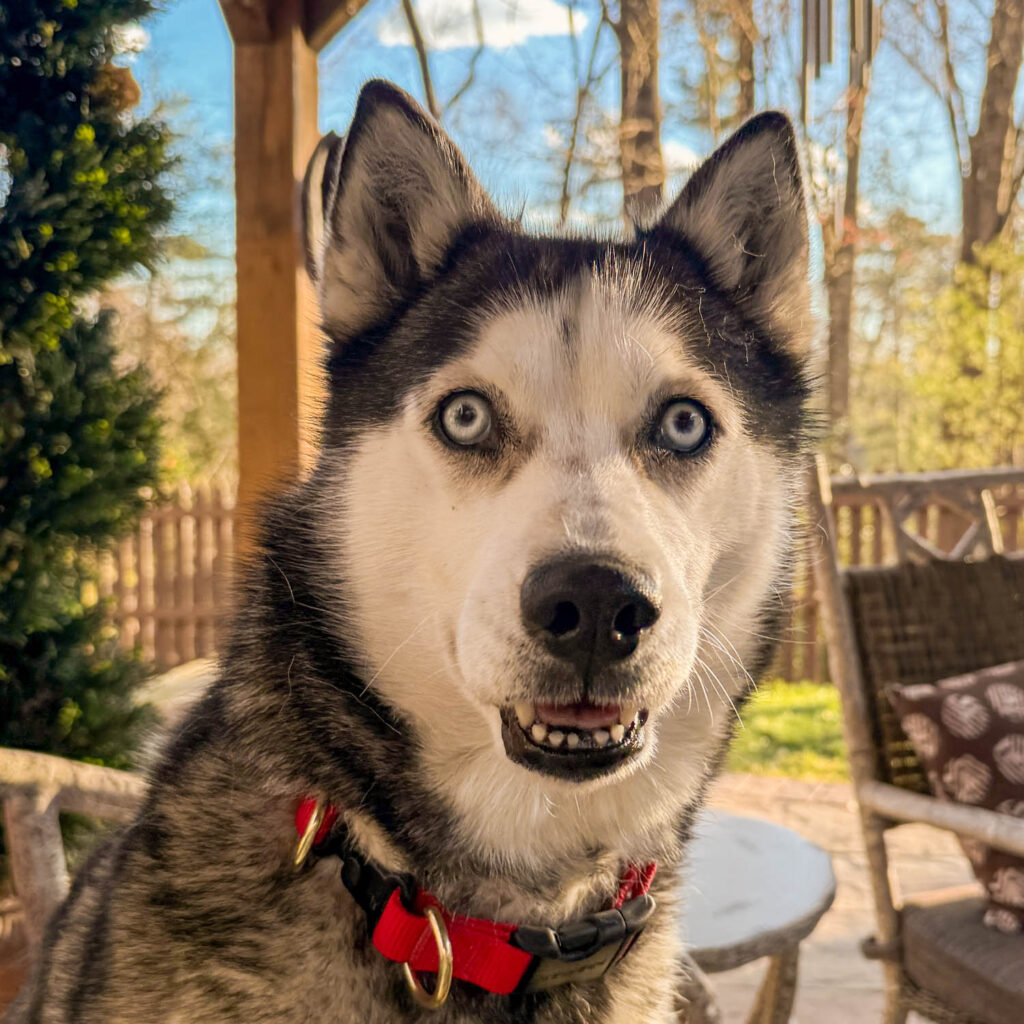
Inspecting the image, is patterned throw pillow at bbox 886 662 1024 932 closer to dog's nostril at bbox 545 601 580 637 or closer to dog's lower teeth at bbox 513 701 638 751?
dog's lower teeth at bbox 513 701 638 751

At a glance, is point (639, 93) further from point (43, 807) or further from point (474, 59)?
point (43, 807)

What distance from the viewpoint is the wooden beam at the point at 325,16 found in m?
3.31

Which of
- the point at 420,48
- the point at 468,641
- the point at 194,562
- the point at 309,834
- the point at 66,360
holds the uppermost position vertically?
the point at 420,48

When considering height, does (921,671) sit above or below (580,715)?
below

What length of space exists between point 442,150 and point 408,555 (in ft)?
1.93

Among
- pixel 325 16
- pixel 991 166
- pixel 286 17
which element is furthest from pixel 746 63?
pixel 286 17

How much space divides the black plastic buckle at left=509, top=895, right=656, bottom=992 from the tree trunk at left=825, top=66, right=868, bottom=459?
628 cm

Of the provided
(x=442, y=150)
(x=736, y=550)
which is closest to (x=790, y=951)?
(x=736, y=550)

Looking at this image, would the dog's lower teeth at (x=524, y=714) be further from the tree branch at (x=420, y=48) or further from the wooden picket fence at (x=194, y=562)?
the wooden picket fence at (x=194, y=562)

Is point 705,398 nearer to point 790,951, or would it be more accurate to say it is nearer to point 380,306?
point 380,306

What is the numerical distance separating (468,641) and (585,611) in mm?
148

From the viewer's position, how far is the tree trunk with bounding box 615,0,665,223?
744 cm

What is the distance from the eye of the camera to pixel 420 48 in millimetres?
7137

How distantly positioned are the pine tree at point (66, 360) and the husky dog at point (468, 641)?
4.34ft
